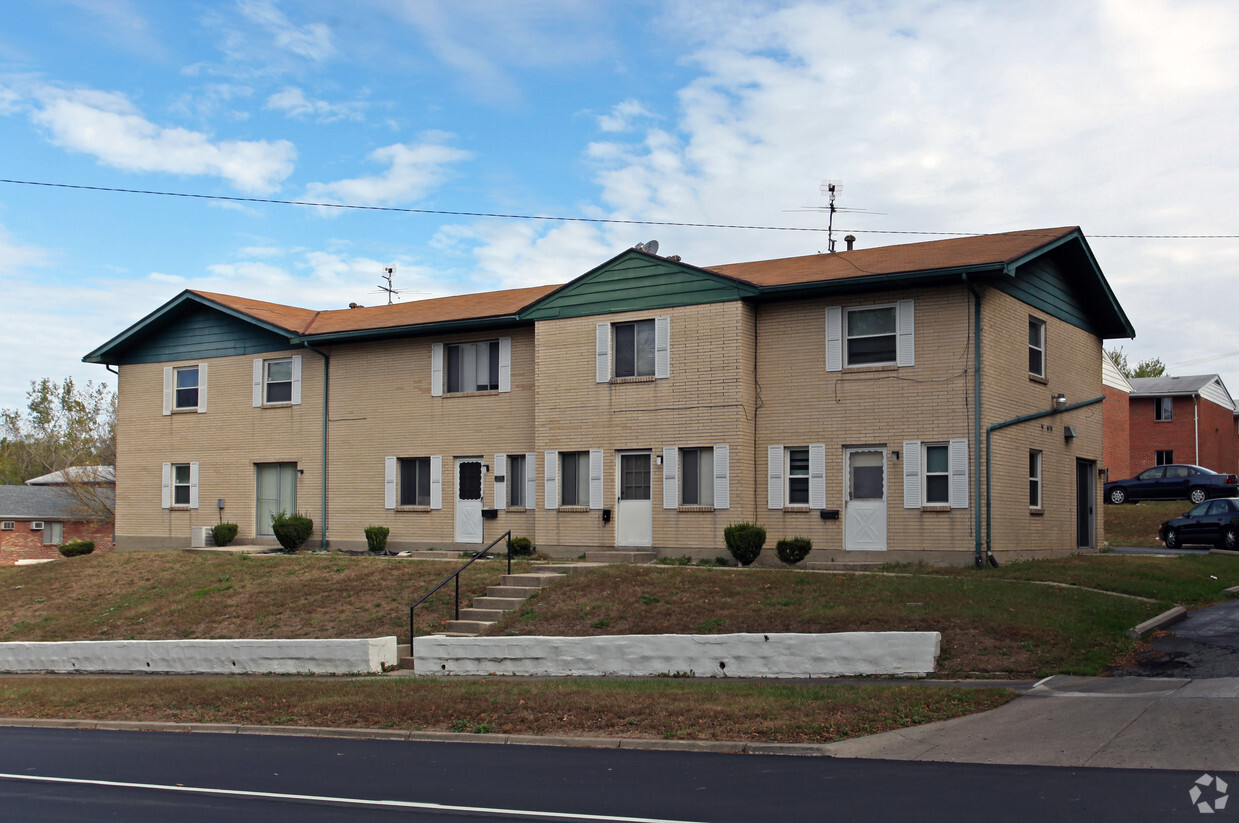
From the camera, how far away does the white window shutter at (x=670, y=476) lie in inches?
945

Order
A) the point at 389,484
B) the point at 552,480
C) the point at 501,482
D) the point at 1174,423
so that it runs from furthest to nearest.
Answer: the point at 1174,423, the point at 389,484, the point at 501,482, the point at 552,480

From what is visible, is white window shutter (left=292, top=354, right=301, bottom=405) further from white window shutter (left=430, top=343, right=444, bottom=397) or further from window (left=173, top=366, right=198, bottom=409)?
white window shutter (left=430, top=343, right=444, bottom=397)

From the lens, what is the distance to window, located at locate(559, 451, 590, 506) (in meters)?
25.3

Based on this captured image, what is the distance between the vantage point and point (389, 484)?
28266 millimetres

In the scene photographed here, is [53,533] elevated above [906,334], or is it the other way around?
[906,334]

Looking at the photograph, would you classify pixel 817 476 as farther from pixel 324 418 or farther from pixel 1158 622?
pixel 324 418

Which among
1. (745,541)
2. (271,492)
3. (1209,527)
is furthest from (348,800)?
(1209,527)

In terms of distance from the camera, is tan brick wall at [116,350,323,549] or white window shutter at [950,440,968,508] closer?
white window shutter at [950,440,968,508]

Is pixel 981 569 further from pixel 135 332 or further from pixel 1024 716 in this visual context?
pixel 135 332

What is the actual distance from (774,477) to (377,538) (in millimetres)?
10091

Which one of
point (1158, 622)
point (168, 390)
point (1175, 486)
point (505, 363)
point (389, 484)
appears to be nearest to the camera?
point (1158, 622)

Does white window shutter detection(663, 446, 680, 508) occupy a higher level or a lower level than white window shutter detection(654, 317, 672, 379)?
lower

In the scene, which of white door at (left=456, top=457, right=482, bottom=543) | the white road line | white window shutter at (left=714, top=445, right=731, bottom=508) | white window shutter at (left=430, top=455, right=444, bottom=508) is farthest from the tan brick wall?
the white road line

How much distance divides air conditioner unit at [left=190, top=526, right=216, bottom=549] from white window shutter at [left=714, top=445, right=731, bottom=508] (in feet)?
47.1
